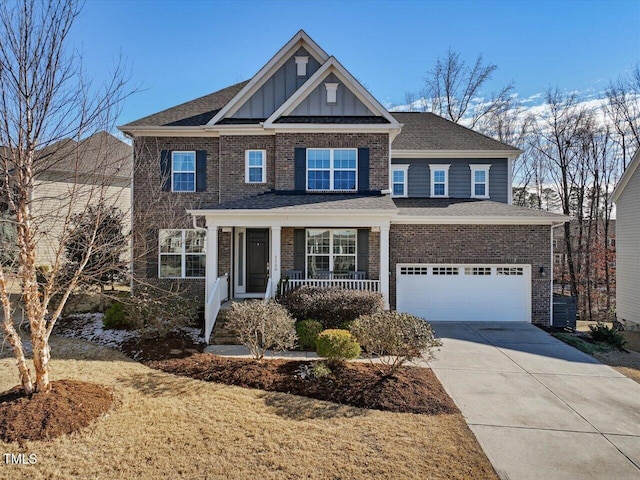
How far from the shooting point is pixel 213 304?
9688 millimetres

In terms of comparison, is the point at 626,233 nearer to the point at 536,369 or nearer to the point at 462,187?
the point at 462,187

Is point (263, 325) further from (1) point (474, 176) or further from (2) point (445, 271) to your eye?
(1) point (474, 176)

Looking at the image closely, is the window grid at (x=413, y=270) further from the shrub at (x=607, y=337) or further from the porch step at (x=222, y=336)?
the porch step at (x=222, y=336)

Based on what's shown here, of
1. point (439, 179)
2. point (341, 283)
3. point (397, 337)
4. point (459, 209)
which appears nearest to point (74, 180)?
point (397, 337)

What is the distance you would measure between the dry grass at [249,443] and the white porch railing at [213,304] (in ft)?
10.2

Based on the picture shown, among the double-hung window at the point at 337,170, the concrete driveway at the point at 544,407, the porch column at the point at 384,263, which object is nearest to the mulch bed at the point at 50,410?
the concrete driveway at the point at 544,407

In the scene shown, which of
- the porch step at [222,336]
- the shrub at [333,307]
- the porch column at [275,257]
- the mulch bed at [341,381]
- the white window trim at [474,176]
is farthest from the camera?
the white window trim at [474,176]

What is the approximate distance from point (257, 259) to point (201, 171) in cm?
377

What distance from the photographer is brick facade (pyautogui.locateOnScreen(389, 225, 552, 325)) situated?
39.2ft

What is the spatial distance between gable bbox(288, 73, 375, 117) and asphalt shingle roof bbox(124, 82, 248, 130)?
3.64 metres

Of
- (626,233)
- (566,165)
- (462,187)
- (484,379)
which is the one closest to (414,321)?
(484,379)

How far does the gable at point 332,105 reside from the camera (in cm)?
1208

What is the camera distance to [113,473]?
13.4 feet

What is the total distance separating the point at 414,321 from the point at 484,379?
1.96 meters
